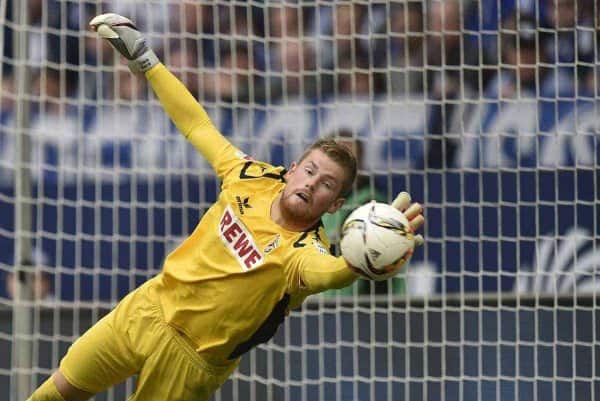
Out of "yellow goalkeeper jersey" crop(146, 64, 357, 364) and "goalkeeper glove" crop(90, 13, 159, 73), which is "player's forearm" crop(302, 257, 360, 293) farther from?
"goalkeeper glove" crop(90, 13, 159, 73)

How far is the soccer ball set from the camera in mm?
3928

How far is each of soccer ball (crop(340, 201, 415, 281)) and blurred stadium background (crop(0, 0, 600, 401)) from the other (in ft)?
9.15

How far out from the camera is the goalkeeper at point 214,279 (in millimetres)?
4625

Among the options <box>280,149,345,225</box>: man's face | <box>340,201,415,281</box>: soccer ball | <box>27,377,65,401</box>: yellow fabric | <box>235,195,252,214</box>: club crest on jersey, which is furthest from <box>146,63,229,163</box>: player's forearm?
<box>340,201,415,281</box>: soccer ball

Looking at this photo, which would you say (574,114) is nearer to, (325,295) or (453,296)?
(453,296)

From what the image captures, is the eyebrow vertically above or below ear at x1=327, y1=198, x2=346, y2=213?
above

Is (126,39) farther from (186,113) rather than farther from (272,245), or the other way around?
(272,245)

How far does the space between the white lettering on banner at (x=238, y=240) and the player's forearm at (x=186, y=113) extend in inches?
Answer: 13.5

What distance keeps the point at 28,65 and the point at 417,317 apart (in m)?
2.40

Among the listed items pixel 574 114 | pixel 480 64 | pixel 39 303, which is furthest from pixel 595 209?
pixel 39 303

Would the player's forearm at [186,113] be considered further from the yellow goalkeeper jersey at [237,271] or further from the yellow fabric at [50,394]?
the yellow fabric at [50,394]

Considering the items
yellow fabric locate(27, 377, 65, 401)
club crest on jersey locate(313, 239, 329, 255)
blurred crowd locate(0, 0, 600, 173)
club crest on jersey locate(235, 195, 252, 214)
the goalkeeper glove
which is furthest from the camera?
blurred crowd locate(0, 0, 600, 173)

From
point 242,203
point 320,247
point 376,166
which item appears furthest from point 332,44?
point 320,247

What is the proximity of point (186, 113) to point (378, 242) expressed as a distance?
1405 millimetres
